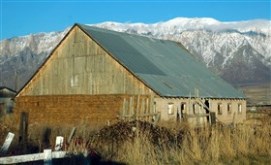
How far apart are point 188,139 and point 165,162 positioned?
2353 mm

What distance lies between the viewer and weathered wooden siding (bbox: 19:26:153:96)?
1375 inches

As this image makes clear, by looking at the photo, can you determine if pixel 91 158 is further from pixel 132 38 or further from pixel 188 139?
pixel 132 38

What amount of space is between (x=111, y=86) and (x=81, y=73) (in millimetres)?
3225

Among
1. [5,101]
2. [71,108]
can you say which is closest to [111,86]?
[71,108]

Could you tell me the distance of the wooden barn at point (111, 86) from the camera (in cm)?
3391

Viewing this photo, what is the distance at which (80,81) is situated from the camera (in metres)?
37.6

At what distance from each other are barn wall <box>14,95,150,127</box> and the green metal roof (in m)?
2.56

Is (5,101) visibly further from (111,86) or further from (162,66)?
(111,86)

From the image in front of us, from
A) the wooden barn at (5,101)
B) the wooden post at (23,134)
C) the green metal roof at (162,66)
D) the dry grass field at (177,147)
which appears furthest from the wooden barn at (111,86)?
the wooden post at (23,134)

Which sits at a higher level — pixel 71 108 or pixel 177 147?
pixel 71 108

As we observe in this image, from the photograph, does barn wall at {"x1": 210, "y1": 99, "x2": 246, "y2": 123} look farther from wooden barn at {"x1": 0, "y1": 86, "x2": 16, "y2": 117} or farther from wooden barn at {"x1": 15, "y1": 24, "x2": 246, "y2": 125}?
wooden barn at {"x1": 0, "y1": 86, "x2": 16, "y2": 117}

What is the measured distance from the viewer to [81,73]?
37688 mm

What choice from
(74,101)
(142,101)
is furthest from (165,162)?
(74,101)

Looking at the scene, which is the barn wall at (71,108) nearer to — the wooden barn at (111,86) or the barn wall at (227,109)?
the wooden barn at (111,86)
